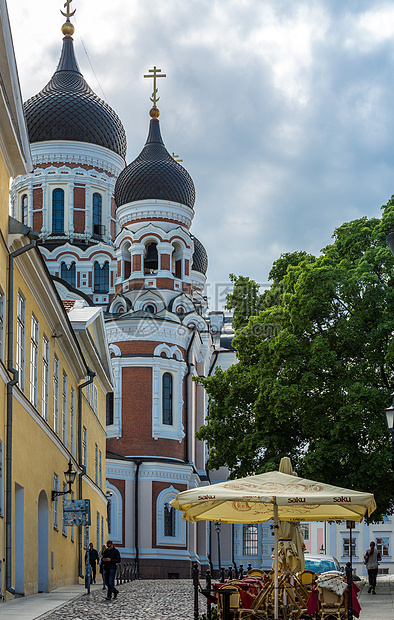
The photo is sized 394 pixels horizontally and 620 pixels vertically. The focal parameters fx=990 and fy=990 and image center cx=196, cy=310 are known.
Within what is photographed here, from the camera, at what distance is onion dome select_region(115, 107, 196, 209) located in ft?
170

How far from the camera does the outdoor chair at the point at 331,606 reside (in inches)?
546

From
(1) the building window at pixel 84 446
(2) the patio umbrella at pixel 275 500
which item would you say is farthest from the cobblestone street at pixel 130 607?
(1) the building window at pixel 84 446

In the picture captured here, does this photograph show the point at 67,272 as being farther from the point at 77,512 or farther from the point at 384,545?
the point at 77,512

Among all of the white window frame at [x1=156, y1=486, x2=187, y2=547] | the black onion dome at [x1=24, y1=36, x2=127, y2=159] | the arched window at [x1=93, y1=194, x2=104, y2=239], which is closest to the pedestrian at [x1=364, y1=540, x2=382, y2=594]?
the white window frame at [x1=156, y1=486, x2=187, y2=547]

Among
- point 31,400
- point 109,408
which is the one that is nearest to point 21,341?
point 31,400

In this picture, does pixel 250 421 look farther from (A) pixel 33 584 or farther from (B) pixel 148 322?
(B) pixel 148 322

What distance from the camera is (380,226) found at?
29.2 meters

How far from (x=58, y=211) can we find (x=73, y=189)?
1.49m

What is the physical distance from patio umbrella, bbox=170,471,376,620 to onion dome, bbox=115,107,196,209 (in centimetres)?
3748

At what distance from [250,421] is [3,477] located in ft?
43.1

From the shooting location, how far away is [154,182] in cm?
5200

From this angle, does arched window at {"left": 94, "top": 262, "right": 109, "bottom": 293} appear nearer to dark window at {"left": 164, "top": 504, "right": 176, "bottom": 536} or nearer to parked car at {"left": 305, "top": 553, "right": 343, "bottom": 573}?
dark window at {"left": 164, "top": 504, "right": 176, "bottom": 536}

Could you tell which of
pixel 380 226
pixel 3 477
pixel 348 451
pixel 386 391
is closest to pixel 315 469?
pixel 348 451

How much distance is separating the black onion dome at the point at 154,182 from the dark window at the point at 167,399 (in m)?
9.68
